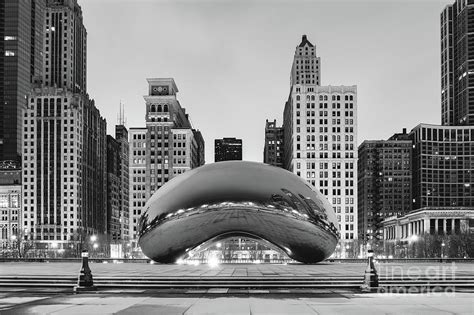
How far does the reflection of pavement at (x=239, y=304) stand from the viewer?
1612cm

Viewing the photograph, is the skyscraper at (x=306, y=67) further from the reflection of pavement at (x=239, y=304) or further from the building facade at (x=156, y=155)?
the reflection of pavement at (x=239, y=304)

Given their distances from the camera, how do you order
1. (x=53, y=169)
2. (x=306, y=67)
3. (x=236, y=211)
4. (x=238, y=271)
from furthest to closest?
(x=306, y=67) < (x=53, y=169) < (x=236, y=211) < (x=238, y=271)

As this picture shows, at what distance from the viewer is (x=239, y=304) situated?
1758 cm

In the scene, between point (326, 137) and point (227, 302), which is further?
point (326, 137)

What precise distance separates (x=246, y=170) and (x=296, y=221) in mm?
4256

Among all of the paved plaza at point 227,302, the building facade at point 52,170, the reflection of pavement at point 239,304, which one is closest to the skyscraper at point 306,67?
the building facade at point 52,170

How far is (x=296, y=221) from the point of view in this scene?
33.6 m

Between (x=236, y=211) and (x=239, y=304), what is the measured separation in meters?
15.8

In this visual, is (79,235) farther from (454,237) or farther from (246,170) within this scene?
(246,170)

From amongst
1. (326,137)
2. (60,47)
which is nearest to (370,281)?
(326,137)

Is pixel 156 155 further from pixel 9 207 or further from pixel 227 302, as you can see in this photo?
pixel 227 302

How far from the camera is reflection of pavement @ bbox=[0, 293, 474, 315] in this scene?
1612cm

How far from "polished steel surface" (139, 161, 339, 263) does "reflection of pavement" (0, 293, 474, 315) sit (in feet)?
→ 42.4

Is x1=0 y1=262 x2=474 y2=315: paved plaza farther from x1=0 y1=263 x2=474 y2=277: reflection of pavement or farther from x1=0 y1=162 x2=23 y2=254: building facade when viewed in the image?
x1=0 y1=162 x2=23 y2=254: building facade
